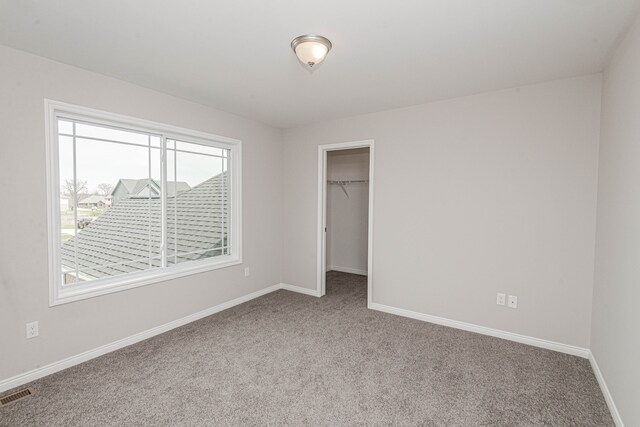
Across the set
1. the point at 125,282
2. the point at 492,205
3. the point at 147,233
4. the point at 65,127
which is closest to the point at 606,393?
the point at 492,205

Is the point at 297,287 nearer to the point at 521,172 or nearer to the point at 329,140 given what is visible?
the point at 329,140

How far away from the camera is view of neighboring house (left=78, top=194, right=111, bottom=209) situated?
2707mm

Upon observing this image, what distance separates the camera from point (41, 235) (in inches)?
93.7

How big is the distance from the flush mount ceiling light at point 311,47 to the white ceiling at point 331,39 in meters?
0.06

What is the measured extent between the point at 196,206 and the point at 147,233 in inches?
24.9

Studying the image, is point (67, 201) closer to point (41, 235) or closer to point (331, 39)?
point (41, 235)

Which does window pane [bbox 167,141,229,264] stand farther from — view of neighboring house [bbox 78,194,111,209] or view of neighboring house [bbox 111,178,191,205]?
view of neighboring house [bbox 78,194,111,209]

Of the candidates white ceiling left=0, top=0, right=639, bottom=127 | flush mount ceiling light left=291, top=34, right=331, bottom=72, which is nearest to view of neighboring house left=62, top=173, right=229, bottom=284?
white ceiling left=0, top=0, right=639, bottom=127

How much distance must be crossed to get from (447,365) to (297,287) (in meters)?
2.50

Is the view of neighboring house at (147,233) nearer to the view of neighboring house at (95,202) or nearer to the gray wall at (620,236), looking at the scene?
the view of neighboring house at (95,202)

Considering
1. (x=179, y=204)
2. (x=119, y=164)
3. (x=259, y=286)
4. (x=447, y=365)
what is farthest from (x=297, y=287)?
(x=119, y=164)

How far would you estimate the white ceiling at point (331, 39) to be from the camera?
1765 mm

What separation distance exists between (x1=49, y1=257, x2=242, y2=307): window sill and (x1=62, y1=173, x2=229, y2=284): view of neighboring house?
74mm

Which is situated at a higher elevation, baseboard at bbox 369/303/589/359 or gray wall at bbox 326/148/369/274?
gray wall at bbox 326/148/369/274
